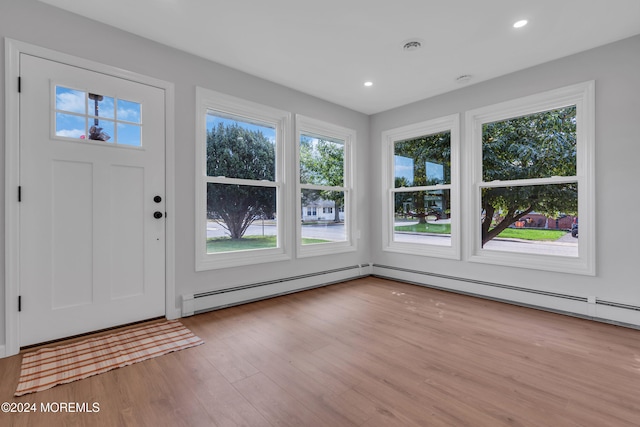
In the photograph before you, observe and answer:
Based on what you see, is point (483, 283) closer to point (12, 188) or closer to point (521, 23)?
point (521, 23)

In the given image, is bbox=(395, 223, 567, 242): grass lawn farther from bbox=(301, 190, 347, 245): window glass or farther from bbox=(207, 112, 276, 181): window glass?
bbox=(207, 112, 276, 181): window glass

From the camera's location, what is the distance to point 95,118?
8.59ft

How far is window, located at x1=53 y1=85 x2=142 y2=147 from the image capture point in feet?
8.11

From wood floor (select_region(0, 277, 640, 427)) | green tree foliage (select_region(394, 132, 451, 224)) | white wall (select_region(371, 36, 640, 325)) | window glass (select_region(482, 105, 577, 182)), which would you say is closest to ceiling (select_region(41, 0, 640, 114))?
white wall (select_region(371, 36, 640, 325))

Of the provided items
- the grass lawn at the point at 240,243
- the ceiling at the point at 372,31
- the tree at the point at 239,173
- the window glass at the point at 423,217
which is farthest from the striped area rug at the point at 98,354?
the window glass at the point at 423,217

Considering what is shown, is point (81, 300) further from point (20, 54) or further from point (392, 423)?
point (392, 423)

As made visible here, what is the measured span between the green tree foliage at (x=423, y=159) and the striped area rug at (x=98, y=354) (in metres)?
3.47

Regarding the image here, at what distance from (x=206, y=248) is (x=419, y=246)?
2.98 metres

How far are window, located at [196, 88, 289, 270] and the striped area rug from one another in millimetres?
790

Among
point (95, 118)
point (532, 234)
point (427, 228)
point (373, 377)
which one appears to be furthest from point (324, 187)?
point (373, 377)

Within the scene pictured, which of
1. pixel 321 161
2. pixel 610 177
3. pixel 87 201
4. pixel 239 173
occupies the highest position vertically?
pixel 321 161

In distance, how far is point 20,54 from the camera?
7.50ft

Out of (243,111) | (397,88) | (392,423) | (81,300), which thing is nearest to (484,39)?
(397,88)

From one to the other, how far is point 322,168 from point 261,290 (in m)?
1.97
